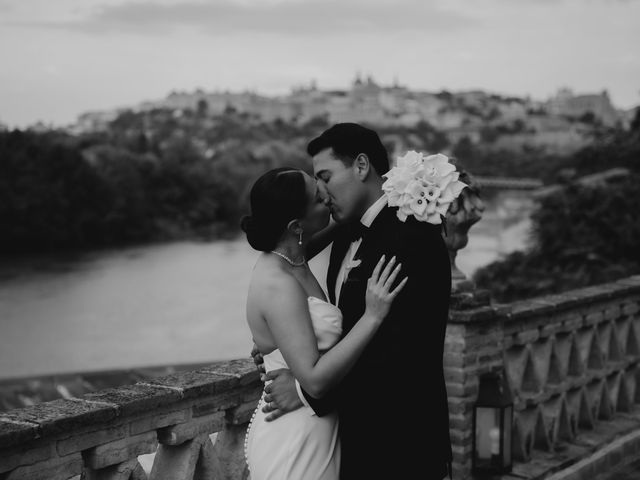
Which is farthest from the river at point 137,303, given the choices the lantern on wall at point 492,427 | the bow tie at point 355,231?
the bow tie at point 355,231

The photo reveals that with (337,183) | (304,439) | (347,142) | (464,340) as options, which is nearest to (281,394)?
(304,439)

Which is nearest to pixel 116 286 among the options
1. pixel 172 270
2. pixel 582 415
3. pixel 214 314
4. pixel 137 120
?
pixel 172 270

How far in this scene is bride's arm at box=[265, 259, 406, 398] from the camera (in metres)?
2.04

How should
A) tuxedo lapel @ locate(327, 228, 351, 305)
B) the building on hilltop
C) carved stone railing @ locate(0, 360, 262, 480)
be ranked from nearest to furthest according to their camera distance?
carved stone railing @ locate(0, 360, 262, 480), tuxedo lapel @ locate(327, 228, 351, 305), the building on hilltop

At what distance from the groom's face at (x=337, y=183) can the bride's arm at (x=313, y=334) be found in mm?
302

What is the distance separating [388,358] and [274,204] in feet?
1.71

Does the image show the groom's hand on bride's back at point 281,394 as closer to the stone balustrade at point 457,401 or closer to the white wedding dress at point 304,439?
the white wedding dress at point 304,439

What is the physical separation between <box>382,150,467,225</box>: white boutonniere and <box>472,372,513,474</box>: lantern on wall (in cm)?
172

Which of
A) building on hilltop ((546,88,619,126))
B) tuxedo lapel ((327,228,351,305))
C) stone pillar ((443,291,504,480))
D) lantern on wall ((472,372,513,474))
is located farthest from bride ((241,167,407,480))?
building on hilltop ((546,88,619,126))

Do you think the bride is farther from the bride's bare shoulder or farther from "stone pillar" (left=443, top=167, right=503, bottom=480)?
"stone pillar" (left=443, top=167, right=503, bottom=480)

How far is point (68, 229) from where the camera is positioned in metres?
45.2

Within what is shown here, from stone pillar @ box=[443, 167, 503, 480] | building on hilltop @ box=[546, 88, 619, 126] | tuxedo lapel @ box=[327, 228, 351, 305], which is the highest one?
building on hilltop @ box=[546, 88, 619, 126]

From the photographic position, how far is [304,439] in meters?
2.21

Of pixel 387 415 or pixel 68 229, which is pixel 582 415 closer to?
pixel 387 415
